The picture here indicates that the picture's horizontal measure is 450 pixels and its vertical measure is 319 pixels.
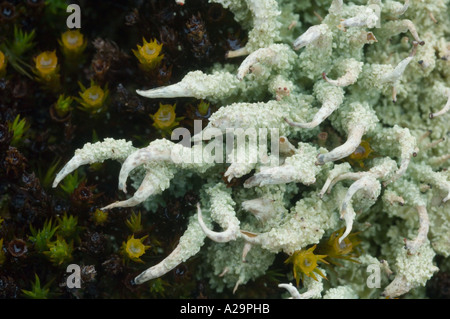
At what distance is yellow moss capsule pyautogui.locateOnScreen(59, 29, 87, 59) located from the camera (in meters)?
2.33

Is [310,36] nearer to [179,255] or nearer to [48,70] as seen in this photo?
[179,255]

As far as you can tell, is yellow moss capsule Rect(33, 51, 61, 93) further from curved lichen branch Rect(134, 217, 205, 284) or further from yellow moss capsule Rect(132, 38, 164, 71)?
curved lichen branch Rect(134, 217, 205, 284)

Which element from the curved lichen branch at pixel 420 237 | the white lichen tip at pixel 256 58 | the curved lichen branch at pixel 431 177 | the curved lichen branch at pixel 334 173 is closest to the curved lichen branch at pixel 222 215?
the curved lichen branch at pixel 334 173

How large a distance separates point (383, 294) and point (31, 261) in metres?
1.53

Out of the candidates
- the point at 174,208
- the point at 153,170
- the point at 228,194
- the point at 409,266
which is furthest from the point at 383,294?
the point at 153,170

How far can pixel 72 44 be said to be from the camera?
7.68 feet

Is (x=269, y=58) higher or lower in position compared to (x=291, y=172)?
higher

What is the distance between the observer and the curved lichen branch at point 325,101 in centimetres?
199

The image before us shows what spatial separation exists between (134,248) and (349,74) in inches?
45.5

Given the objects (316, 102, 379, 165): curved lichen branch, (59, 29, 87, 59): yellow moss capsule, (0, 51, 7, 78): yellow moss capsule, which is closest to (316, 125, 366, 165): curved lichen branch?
(316, 102, 379, 165): curved lichen branch

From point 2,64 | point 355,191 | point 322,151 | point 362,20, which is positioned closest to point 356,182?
point 355,191

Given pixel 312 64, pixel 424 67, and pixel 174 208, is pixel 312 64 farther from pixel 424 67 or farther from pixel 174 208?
pixel 174 208

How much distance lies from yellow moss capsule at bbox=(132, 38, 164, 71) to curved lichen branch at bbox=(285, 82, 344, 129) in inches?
24.9

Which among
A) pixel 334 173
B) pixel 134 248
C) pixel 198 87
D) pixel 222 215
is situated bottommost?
pixel 134 248
